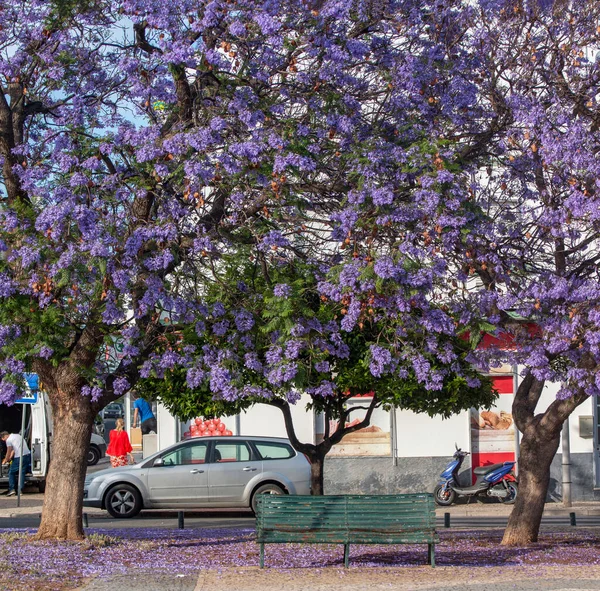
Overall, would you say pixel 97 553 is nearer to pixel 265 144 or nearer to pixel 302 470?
pixel 265 144

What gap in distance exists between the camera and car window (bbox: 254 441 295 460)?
67.1ft

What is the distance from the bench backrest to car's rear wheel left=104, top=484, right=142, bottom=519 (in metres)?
9.92

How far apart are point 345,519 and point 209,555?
6.30 feet

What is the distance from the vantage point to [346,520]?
1085 cm

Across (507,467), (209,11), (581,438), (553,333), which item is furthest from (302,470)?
(209,11)

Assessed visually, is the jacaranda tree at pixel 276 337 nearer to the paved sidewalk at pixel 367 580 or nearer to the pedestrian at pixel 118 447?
the paved sidewalk at pixel 367 580

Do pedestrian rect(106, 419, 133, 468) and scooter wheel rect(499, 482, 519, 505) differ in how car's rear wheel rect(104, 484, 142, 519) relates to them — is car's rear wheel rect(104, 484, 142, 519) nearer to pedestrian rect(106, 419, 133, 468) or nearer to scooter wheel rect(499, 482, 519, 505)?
pedestrian rect(106, 419, 133, 468)

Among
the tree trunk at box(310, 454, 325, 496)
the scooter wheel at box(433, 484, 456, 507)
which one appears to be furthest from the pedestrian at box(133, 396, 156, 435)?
the tree trunk at box(310, 454, 325, 496)

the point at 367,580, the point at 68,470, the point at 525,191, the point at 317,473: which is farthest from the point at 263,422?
the point at 367,580

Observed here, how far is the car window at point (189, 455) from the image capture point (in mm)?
20484

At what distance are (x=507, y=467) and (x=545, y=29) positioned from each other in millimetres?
11567

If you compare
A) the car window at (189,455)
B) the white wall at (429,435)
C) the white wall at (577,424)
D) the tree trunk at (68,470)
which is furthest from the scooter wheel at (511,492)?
the tree trunk at (68,470)

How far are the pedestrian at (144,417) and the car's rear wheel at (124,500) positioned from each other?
28.0 ft

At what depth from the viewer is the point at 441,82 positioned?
38.7 ft
